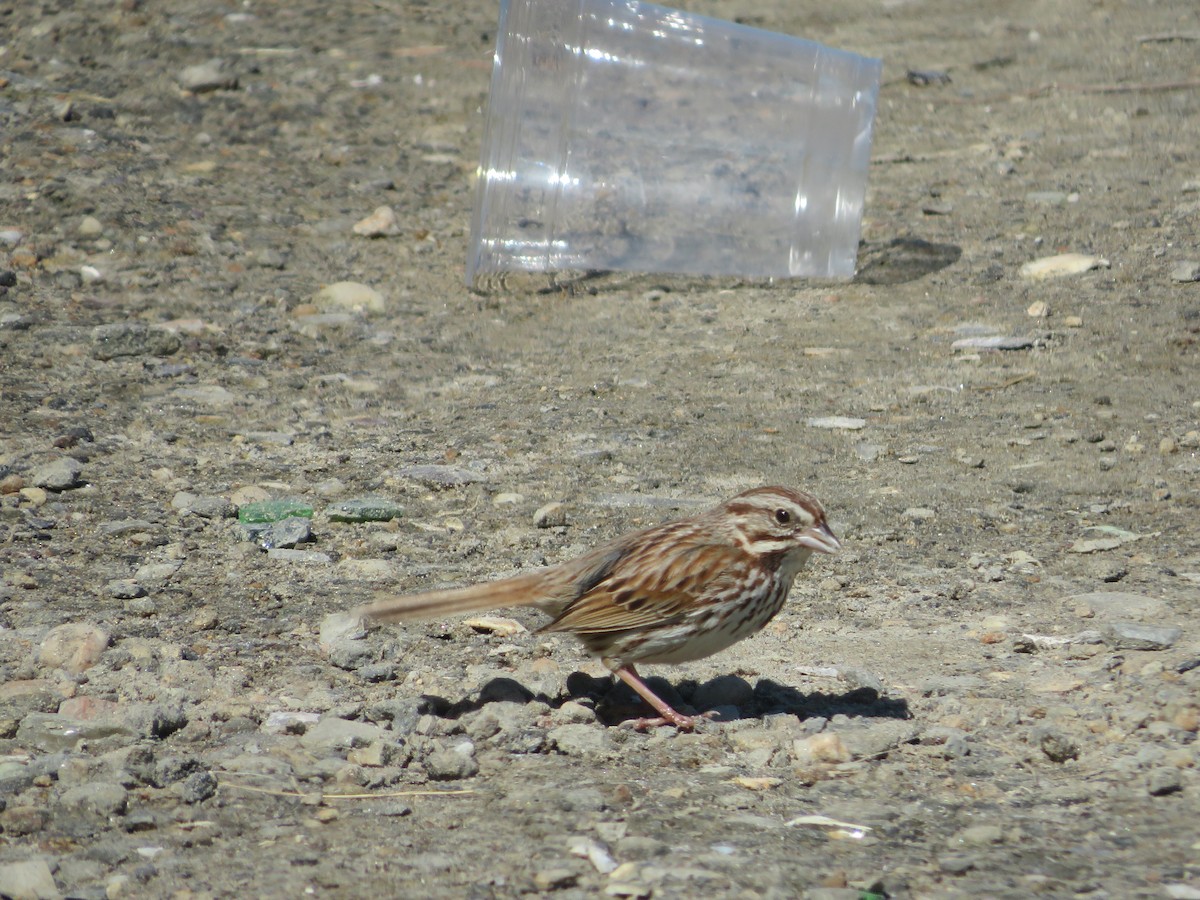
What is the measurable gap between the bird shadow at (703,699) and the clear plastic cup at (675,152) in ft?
15.0

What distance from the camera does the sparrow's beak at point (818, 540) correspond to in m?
4.56

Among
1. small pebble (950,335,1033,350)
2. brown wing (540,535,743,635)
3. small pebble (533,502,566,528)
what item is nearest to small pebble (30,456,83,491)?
small pebble (533,502,566,528)

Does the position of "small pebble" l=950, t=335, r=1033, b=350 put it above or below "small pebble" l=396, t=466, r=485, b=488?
above

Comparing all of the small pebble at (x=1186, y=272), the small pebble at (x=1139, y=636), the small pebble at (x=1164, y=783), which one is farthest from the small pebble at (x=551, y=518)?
the small pebble at (x=1186, y=272)

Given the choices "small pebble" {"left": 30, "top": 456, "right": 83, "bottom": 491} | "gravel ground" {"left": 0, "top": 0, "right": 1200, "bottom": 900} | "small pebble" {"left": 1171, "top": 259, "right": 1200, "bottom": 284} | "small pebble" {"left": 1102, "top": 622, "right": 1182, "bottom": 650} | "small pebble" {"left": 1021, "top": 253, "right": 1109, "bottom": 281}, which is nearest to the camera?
"gravel ground" {"left": 0, "top": 0, "right": 1200, "bottom": 900}

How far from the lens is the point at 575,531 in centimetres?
588

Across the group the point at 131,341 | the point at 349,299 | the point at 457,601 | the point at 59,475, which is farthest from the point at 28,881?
the point at 349,299

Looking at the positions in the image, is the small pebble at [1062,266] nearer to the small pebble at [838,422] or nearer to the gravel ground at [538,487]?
the gravel ground at [538,487]

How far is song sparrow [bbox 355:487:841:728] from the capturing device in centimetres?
449

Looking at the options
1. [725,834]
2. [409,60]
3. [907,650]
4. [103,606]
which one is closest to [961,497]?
[907,650]

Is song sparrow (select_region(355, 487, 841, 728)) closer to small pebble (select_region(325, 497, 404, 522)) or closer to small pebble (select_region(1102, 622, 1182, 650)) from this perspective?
small pebble (select_region(1102, 622, 1182, 650))

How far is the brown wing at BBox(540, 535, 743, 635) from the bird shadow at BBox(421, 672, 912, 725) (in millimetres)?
246

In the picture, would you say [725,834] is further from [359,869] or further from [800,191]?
[800,191]

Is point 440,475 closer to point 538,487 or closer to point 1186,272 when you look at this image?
point 538,487
